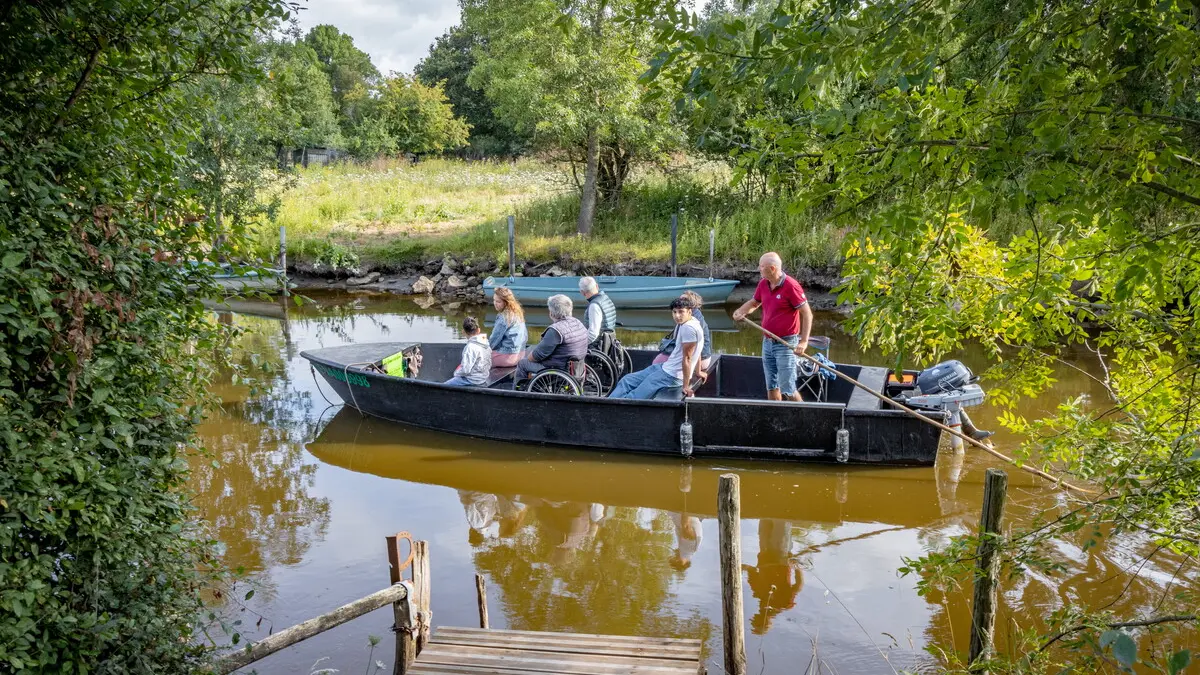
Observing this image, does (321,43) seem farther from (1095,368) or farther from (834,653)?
(834,653)

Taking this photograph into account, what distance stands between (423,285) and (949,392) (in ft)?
52.9

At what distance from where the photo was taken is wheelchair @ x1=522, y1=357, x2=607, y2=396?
9.16m

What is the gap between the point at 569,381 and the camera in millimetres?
9188

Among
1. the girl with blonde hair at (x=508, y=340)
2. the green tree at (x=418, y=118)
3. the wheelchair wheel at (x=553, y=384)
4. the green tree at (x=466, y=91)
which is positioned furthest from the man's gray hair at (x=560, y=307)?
the green tree at (x=418, y=118)

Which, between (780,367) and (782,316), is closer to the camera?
(782,316)

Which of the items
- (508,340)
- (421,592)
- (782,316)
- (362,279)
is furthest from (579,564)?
(362,279)

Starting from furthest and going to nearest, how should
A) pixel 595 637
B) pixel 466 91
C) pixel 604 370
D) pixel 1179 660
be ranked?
1. pixel 466 91
2. pixel 604 370
3. pixel 595 637
4. pixel 1179 660

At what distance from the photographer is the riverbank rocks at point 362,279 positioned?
23.3 m

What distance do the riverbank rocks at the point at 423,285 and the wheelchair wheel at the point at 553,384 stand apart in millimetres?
13503

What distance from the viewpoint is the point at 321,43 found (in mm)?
56250

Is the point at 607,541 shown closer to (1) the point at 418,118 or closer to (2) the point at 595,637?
(2) the point at 595,637

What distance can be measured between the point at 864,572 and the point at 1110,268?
11.8ft

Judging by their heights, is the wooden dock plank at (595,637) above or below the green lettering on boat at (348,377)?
below

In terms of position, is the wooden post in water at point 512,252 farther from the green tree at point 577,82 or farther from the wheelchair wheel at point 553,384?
the wheelchair wheel at point 553,384
